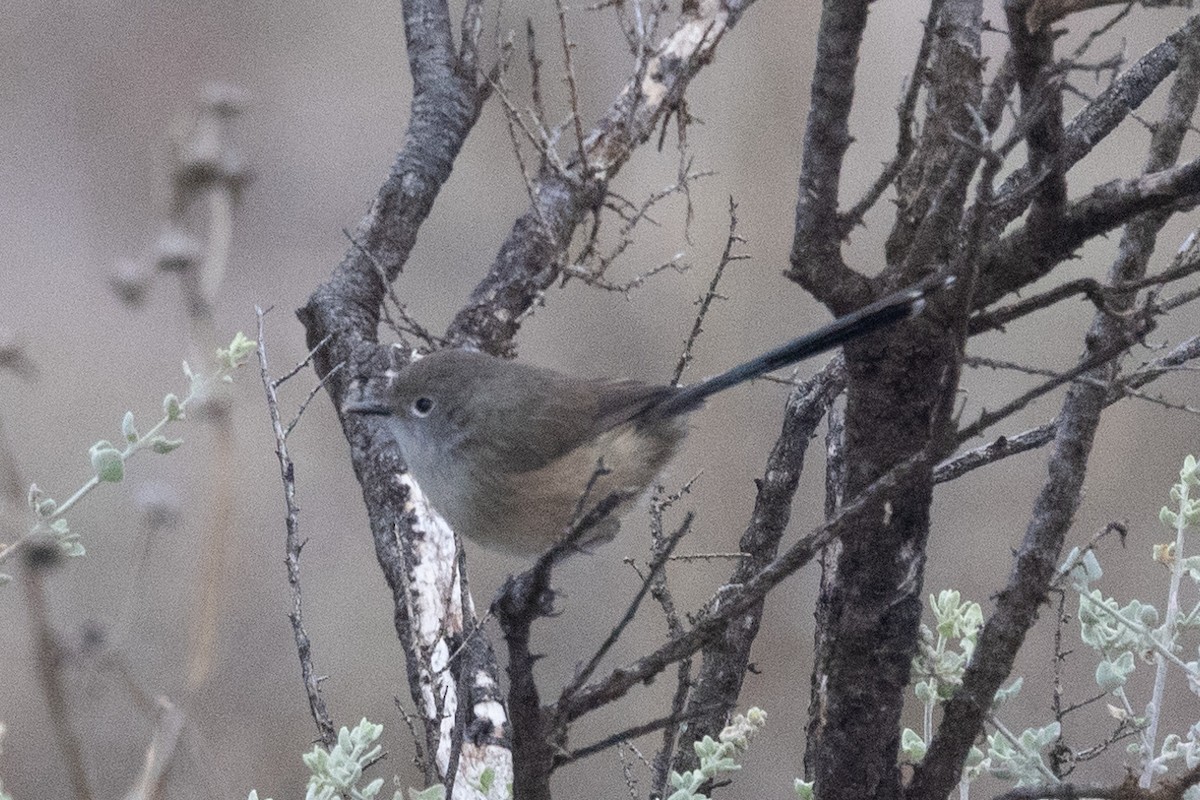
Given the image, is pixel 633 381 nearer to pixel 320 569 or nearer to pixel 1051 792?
pixel 1051 792

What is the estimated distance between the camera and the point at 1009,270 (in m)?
1.05

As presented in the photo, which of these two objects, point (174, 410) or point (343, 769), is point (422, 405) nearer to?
point (174, 410)

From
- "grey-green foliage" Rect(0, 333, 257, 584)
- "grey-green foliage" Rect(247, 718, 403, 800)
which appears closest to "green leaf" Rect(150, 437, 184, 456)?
"grey-green foliage" Rect(0, 333, 257, 584)

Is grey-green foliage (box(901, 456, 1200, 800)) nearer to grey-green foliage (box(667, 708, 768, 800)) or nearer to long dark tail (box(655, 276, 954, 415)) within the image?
grey-green foliage (box(667, 708, 768, 800))

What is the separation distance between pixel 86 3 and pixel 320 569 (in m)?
1.23

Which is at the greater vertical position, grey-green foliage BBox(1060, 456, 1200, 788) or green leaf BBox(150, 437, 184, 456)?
green leaf BBox(150, 437, 184, 456)

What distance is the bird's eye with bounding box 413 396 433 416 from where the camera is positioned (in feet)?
5.65

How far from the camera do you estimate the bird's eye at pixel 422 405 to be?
1723mm

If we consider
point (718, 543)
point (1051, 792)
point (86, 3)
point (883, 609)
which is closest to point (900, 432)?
point (883, 609)

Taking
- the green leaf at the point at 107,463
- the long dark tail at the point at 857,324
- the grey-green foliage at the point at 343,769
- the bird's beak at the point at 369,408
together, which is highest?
the bird's beak at the point at 369,408

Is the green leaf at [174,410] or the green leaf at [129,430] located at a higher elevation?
the green leaf at [174,410]

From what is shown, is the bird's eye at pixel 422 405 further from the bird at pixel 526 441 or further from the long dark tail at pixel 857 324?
the long dark tail at pixel 857 324

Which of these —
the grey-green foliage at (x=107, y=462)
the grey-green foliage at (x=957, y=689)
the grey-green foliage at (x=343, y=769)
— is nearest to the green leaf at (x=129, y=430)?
the grey-green foliage at (x=107, y=462)

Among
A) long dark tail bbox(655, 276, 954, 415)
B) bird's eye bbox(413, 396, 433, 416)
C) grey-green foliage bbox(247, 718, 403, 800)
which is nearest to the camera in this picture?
long dark tail bbox(655, 276, 954, 415)
